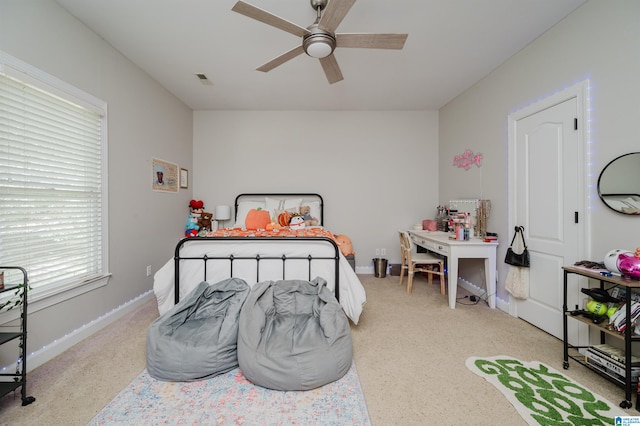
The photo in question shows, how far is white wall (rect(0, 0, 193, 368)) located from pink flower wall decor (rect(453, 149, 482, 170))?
3994 mm

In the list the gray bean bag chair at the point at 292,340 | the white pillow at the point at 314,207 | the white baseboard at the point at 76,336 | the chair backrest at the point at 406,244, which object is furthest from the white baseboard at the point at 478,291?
the white baseboard at the point at 76,336

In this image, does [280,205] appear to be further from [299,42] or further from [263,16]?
[263,16]

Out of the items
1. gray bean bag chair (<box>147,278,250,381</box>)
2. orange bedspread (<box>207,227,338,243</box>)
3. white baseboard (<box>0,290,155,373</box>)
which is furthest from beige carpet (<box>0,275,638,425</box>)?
orange bedspread (<box>207,227,338,243</box>)

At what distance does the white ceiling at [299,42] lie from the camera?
205 cm

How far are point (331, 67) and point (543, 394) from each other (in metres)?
2.67

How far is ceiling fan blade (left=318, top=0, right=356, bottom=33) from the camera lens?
1.55 meters

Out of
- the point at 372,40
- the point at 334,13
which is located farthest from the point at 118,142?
the point at 372,40

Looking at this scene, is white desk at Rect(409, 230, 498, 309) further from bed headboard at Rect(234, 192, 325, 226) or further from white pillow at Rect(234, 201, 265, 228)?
white pillow at Rect(234, 201, 265, 228)

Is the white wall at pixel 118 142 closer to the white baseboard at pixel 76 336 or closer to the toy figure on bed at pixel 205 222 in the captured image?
the white baseboard at pixel 76 336

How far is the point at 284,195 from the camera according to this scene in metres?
4.27

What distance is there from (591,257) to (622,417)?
1072 millimetres

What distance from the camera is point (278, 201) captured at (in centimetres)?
399

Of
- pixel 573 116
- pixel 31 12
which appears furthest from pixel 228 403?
pixel 573 116

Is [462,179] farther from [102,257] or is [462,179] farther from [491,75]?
[102,257]
